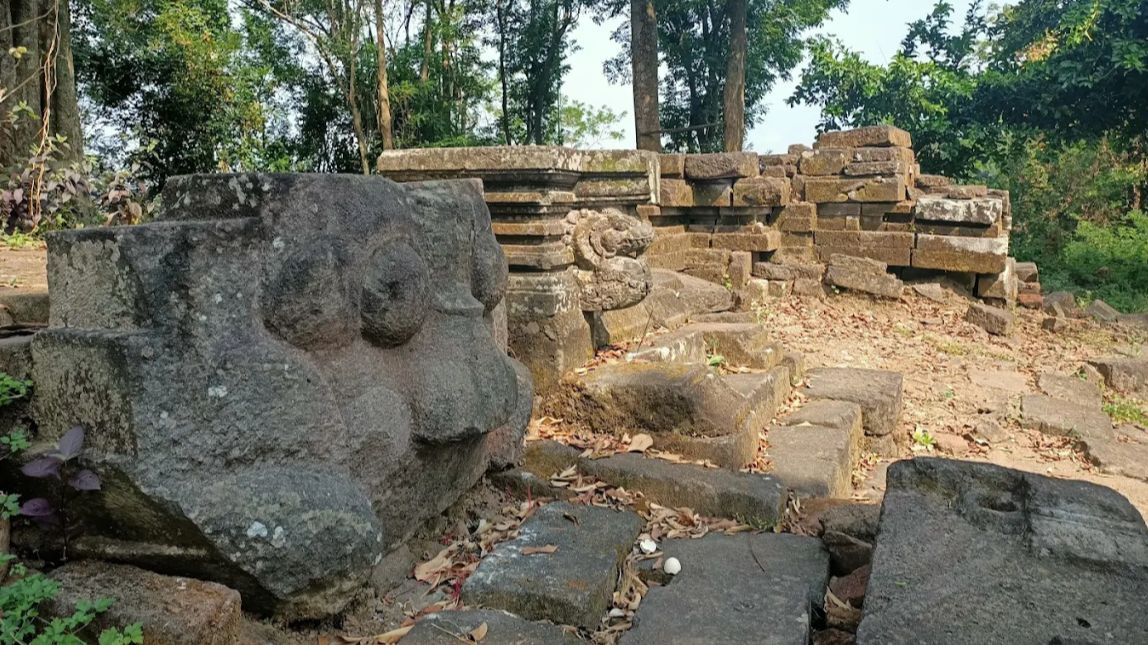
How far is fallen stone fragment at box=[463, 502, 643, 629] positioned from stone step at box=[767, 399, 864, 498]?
1.15 metres

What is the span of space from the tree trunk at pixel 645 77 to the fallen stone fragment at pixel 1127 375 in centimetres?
746

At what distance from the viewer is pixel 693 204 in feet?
24.7

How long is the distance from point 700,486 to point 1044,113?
11815 millimetres

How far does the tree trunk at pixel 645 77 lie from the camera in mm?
12641

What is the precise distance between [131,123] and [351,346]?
12.8 m

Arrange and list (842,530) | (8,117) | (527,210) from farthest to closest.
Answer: (8,117), (527,210), (842,530)

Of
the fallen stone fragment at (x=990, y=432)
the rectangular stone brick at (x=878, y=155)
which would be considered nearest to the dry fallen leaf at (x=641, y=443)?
the fallen stone fragment at (x=990, y=432)

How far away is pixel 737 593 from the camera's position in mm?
2295

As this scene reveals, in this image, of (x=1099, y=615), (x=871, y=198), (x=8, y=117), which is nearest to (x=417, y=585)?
(x=1099, y=615)

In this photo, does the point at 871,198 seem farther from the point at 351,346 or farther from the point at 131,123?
the point at 131,123

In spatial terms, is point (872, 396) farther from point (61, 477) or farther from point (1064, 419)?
point (61, 477)

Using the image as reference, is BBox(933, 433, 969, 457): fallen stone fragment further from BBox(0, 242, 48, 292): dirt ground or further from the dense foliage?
the dense foliage

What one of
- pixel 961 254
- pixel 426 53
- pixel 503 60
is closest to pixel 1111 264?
pixel 961 254

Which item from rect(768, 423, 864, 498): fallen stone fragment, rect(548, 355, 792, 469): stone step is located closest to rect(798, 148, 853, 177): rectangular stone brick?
rect(768, 423, 864, 498): fallen stone fragment
